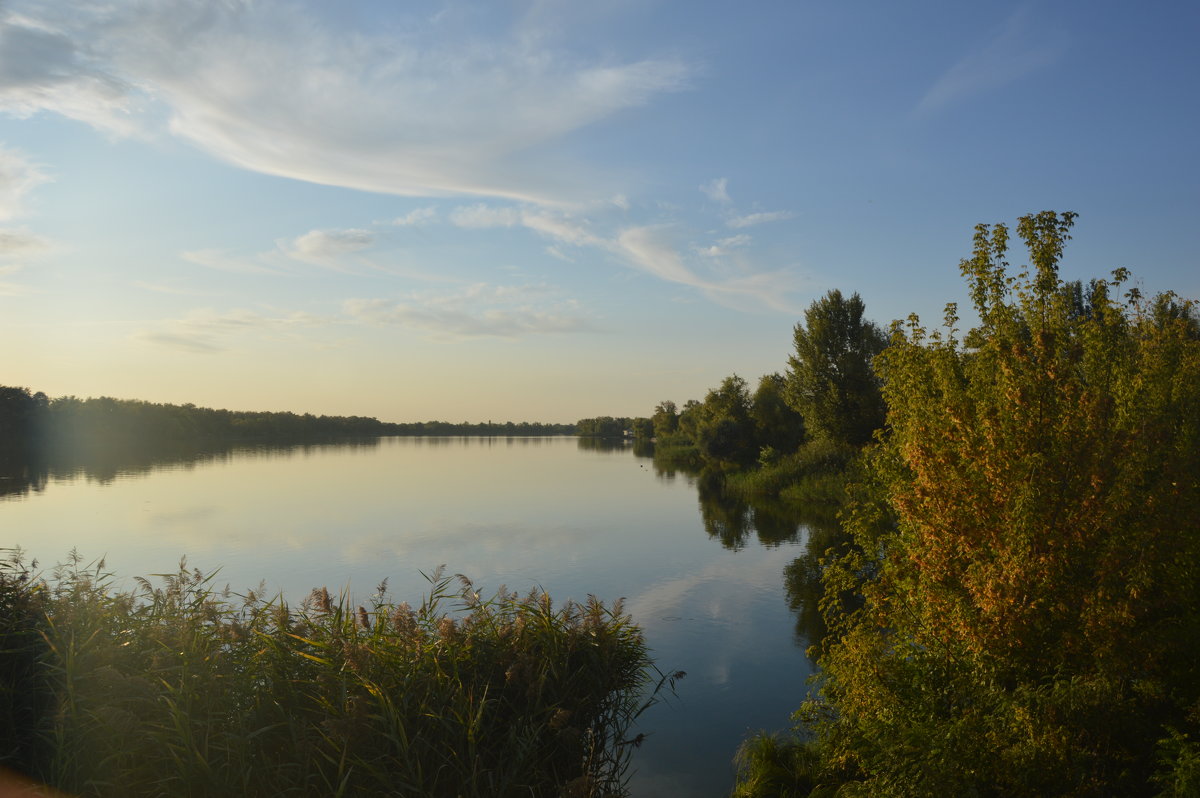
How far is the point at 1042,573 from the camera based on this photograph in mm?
7852

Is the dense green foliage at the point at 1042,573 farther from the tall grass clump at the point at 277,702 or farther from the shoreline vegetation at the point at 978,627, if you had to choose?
the tall grass clump at the point at 277,702

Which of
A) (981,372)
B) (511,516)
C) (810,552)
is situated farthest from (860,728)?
(511,516)

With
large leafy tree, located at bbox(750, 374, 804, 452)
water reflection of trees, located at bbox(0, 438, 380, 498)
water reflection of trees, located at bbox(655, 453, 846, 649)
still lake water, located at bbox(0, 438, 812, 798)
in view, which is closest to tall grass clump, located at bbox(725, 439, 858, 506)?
water reflection of trees, located at bbox(655, 453, 846, 649)

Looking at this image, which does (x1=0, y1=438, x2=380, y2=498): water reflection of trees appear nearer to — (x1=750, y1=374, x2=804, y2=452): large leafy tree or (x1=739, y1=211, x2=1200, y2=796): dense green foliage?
(x1=739, y1=211, x2=1200, y2=796): dense green foliage

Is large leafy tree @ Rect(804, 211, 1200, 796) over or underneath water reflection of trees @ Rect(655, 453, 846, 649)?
over

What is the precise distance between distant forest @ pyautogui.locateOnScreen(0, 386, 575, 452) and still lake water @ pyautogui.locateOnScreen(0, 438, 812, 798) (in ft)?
147

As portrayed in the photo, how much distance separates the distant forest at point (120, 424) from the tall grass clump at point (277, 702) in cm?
9481

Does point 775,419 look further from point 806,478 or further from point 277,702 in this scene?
point 277,702

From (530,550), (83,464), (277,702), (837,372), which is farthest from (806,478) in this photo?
(83,464)

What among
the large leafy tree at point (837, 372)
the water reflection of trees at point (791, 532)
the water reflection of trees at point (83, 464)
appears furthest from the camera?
the water reflection of trees at point (83, 464)

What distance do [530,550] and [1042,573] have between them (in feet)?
73.5

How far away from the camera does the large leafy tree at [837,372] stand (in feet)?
141

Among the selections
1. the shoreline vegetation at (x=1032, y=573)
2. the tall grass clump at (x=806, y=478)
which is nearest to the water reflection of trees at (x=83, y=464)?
the tall grass clump at (x=806, y=478)

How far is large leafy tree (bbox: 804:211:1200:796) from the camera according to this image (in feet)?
24.5
